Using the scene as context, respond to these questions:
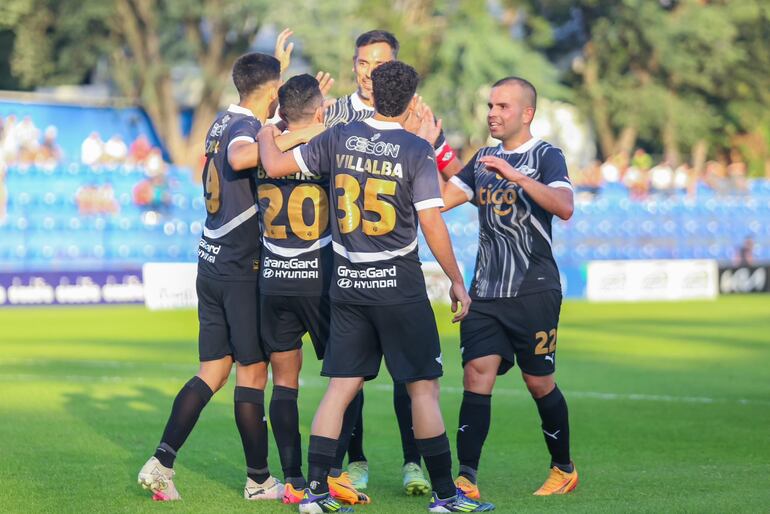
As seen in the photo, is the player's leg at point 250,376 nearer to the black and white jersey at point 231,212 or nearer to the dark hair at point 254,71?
the black and white jersey at point 231,212

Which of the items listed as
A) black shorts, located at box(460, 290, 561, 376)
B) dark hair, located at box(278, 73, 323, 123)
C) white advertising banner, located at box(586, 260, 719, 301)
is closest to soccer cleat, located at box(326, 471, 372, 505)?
black shorts, located at box(460, 290, 561, 376)

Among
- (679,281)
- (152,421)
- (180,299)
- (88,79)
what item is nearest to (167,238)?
(180,299)

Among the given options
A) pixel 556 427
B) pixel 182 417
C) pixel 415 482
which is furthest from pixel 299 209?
pixel 556 427

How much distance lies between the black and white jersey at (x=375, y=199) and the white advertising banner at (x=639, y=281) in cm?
2194

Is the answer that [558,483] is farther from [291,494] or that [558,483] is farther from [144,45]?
[144,45]

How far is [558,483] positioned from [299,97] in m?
2.67

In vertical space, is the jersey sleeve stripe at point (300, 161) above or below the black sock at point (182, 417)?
above

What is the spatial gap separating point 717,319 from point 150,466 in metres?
16.8

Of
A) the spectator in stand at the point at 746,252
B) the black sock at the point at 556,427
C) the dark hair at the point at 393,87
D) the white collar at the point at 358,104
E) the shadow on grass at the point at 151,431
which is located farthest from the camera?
the spectator in stand at the point at 746,252

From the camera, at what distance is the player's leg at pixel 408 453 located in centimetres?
739

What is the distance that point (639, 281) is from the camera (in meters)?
28.4

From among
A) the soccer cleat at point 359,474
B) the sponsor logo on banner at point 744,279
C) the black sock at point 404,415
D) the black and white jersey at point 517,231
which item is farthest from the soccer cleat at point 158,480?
the sponsor logo on banner at point 744,279

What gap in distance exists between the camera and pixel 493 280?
749 cm

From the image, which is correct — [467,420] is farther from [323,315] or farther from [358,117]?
[358,117]
